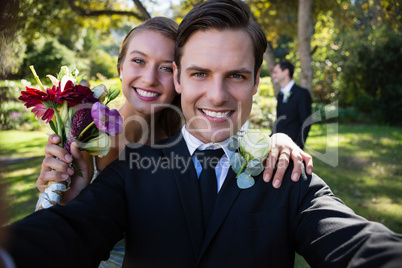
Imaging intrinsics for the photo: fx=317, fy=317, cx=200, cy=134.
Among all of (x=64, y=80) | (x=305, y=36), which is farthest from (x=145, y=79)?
(x=305, y=36)

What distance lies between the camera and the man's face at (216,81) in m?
1.85

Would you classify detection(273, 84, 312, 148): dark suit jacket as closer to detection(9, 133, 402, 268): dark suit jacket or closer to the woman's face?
the woman's face

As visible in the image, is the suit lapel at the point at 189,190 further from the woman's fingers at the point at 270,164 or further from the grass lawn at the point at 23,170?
the grass lawn at the point at 23,170

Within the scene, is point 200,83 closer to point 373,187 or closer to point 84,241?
point 84,241

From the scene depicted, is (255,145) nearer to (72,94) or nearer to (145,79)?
(72,94)

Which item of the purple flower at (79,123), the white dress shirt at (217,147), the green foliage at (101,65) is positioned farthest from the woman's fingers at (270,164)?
the green foliage at (101,65)

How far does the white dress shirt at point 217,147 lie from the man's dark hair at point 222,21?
0.53m

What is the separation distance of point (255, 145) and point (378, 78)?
1679cm

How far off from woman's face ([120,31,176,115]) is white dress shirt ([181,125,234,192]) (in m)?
0.91

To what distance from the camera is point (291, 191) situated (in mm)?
1799

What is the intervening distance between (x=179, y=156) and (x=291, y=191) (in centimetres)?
69

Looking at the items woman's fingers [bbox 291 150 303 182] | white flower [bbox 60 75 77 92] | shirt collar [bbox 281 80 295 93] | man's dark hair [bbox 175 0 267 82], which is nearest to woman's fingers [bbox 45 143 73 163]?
white flower [bbox 60 75 77 92]

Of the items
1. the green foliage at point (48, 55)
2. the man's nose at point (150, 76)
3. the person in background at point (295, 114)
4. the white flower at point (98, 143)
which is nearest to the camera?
the white flower at point (98, 143)

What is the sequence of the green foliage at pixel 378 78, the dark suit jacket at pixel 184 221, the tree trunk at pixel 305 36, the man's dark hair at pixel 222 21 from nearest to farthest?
the dark suit jacket at pixel 184 221, the man's dark hair at pixel 222 21, the tree trunk at pixel 305 36, the green foliage at pixel 378 78
